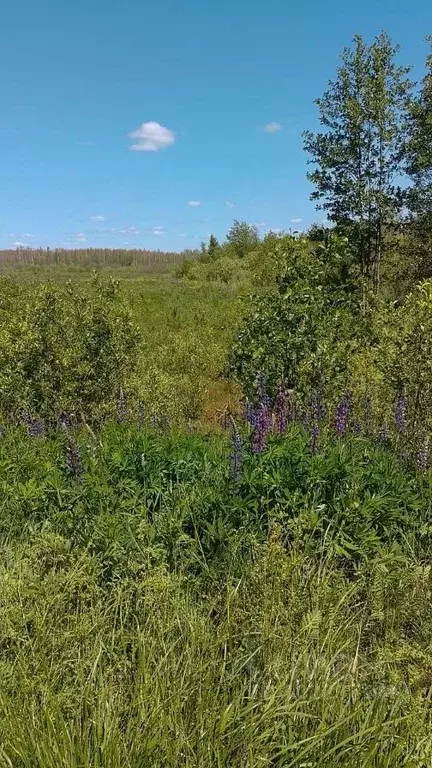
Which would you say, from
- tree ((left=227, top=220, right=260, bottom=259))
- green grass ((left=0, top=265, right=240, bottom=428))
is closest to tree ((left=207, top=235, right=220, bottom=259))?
tree ((left=227, top=220, right=260, bottom=259))

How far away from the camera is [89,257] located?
81250 millimetres

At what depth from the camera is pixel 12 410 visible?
6586 mm

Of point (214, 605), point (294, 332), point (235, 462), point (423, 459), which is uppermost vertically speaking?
point (294, 332)

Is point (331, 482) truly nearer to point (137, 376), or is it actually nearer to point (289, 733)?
point (289, 733)

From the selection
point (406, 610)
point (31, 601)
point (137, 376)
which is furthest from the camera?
point (137, 376)

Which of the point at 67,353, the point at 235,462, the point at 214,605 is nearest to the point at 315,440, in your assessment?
the point at 235,462

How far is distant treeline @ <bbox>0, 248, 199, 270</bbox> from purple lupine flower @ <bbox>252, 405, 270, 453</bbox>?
75979 mm

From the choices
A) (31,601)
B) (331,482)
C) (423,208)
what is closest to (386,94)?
(423,208)

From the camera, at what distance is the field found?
1661 millimetres

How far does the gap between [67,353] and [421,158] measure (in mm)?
9679

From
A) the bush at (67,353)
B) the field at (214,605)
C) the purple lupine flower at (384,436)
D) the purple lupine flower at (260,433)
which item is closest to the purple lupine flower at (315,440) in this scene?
the field at (214,605)

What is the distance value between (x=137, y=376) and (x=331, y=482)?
191 inches

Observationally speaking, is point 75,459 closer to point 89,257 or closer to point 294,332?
point 294,332

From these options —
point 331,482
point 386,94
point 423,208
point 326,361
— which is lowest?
point 331,482
